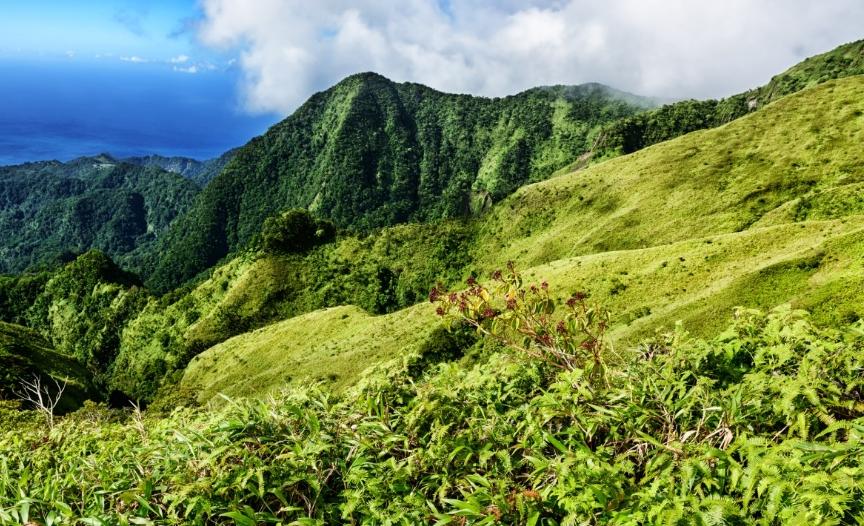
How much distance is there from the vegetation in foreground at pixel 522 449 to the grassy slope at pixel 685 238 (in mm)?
24610

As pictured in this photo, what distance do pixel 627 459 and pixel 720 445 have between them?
41.8 inches

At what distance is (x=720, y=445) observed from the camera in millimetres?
5852

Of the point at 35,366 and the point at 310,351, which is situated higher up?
the point at 35,366

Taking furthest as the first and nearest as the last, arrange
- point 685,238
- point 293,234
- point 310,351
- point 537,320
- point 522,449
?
point 293,234, point 685,238, point 310,351, point 537,320, point 522,449

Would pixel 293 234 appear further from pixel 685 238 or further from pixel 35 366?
pixel 685 238

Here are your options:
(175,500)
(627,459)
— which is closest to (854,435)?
(627,459)

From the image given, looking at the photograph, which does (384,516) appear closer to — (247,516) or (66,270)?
(247,516)

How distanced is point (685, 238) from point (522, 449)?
80.0 metres

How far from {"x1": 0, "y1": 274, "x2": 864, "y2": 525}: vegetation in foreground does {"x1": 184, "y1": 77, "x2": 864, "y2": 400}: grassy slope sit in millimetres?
24610

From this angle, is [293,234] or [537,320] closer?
[537,320]

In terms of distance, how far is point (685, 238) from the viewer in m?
76.9

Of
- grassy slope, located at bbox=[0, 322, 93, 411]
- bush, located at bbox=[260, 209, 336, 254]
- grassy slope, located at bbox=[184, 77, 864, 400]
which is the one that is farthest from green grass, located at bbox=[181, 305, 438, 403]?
bush, located at bbox=[260, 209, 336, 254]

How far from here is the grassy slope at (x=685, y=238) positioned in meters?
37.2

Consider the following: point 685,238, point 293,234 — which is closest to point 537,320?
point 685,238
